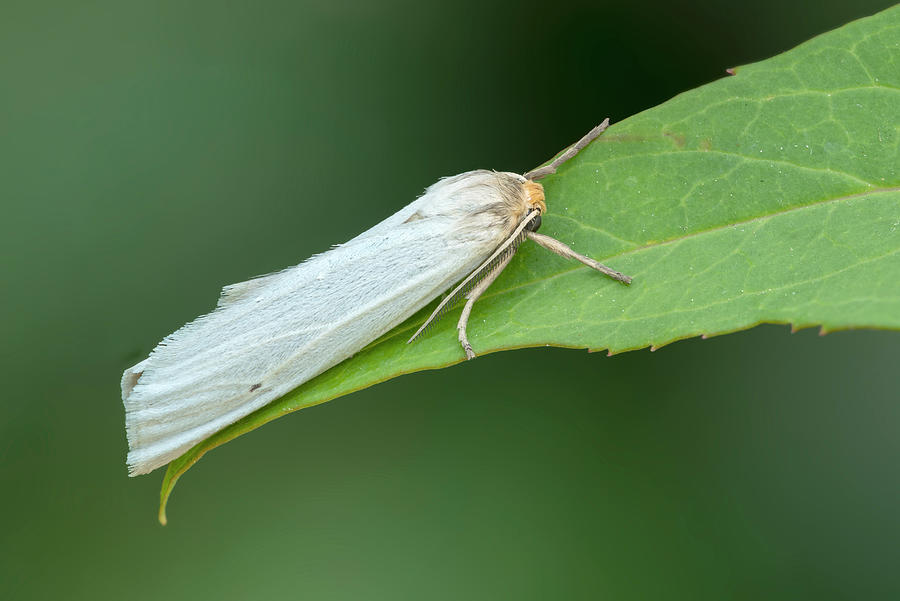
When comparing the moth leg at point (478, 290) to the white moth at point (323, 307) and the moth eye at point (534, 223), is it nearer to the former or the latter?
the white moth at point (323, 307)

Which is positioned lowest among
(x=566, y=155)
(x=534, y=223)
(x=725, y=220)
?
(x=725, y=220)

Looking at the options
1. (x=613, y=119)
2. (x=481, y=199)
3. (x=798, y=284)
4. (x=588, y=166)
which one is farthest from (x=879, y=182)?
(x=481, y=199)

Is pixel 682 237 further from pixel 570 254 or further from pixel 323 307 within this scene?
pixel 323 307

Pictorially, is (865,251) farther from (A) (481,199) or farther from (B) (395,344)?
(B) (395,344)

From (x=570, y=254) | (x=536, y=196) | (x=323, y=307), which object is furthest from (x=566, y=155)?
(x=323, y=307)

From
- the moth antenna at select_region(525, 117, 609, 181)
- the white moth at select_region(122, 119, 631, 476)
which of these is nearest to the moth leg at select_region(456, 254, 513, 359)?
the white moth at select_region(122, 119, 631, 476)

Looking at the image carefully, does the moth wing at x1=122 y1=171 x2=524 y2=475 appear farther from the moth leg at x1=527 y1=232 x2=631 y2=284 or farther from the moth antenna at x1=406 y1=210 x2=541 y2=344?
the moth leg at x1=527 y1=232 x2=631 y2=284
